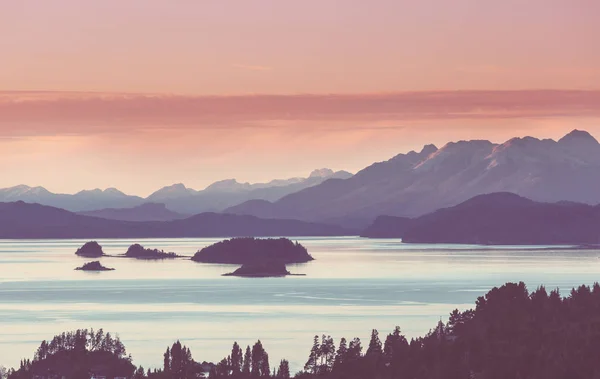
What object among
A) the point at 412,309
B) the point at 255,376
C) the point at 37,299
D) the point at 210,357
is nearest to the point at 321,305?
the point at 412,309

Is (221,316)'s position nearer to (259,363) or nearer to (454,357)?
(259,363)

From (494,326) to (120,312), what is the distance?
232 feet

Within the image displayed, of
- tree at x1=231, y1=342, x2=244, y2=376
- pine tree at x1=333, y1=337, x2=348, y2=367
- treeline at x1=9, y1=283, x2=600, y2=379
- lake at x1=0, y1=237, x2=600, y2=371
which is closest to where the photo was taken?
treeline at x1=9, y1=283, x2=600, y2=379

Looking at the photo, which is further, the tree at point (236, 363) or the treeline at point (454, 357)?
the tree at point (236, 363)

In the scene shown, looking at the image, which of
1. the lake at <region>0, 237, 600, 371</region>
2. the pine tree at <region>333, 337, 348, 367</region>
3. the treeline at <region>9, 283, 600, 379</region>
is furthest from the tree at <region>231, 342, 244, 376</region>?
the lake at <region>0, 237, 600, 371</region>

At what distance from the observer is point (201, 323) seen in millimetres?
138375

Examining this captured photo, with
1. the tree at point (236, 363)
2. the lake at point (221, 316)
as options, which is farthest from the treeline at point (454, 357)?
the lake at point (221, 316)

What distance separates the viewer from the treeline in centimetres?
7838

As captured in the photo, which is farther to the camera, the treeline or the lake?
the lake

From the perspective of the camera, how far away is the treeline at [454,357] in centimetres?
7838

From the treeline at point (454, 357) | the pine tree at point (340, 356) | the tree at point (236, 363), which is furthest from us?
the tree at point (236, 363)

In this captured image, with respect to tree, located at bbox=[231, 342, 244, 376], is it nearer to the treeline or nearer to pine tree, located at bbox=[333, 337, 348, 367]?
the treeline

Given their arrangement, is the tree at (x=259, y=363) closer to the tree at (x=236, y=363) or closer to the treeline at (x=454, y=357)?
the treeline at (x=454, y=357)

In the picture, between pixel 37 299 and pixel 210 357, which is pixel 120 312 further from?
pixel 210 357
